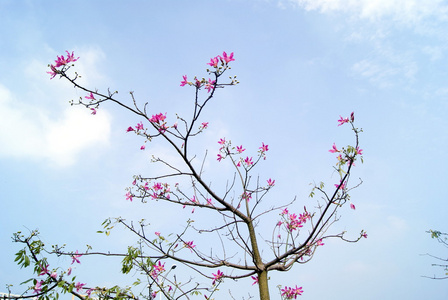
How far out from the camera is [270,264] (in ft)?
8.73

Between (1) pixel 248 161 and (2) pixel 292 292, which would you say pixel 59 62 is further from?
(2) pixel 292 292

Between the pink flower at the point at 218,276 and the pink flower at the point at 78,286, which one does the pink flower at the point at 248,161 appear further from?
the pink flower at the point at 78,286

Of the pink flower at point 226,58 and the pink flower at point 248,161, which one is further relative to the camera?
the pink flower at point 248,161

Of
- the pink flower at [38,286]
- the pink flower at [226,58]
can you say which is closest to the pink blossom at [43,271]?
the pink flower at [38,286]

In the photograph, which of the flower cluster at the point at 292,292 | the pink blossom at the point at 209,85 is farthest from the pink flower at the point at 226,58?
the flower cluster at the point at 292,292

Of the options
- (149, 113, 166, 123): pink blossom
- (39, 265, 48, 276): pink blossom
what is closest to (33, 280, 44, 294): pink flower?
(39, 265, 48, 276): pink blossom

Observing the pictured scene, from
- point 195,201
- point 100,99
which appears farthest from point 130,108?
point 195,201

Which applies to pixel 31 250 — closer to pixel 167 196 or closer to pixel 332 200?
pixel 167 196

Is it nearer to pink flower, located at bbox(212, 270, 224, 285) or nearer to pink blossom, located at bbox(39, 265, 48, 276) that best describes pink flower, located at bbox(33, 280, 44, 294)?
pink blossom, located at bbox(39, 265, 48, 276)

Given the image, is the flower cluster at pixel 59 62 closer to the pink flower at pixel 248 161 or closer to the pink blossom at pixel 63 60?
the pink blossom at pixel 63 60

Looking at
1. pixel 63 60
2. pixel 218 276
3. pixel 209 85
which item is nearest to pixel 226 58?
pixel 209 85

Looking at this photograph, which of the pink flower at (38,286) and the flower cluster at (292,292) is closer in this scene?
the pink flower at (38,286)

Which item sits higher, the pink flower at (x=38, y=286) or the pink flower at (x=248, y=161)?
the pink flower at (x=248, y=161)

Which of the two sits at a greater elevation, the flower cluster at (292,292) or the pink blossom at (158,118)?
the pink blossom at (158,118)
